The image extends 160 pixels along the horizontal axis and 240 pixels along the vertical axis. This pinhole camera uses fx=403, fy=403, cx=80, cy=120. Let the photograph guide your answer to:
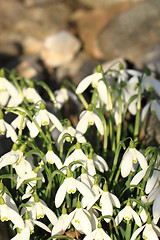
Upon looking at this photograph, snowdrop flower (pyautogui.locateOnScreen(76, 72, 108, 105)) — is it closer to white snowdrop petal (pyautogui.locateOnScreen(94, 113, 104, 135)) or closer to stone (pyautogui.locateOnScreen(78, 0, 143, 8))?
white snowdrop petal (pyautogui.locateOnScreen(94, 113, 104, 135))

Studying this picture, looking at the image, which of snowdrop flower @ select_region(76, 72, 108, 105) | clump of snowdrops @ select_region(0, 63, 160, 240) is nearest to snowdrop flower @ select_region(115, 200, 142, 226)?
clump of snowdrops @ select_region(0, 63, 160, 240)

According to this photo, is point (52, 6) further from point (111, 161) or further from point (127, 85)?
point (111, 161)

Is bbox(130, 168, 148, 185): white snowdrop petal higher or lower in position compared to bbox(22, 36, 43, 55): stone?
lower

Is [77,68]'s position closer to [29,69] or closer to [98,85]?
[29,69]

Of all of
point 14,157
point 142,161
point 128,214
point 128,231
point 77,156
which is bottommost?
point 128,231

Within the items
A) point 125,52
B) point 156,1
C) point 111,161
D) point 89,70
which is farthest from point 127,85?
point 156,1

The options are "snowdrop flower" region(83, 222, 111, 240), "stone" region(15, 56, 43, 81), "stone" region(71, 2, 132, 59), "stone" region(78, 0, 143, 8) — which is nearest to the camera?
"snowdrop flower" region(83, 222, 111, 240)

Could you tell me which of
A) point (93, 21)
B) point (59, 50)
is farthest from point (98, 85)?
point (93, 21)
